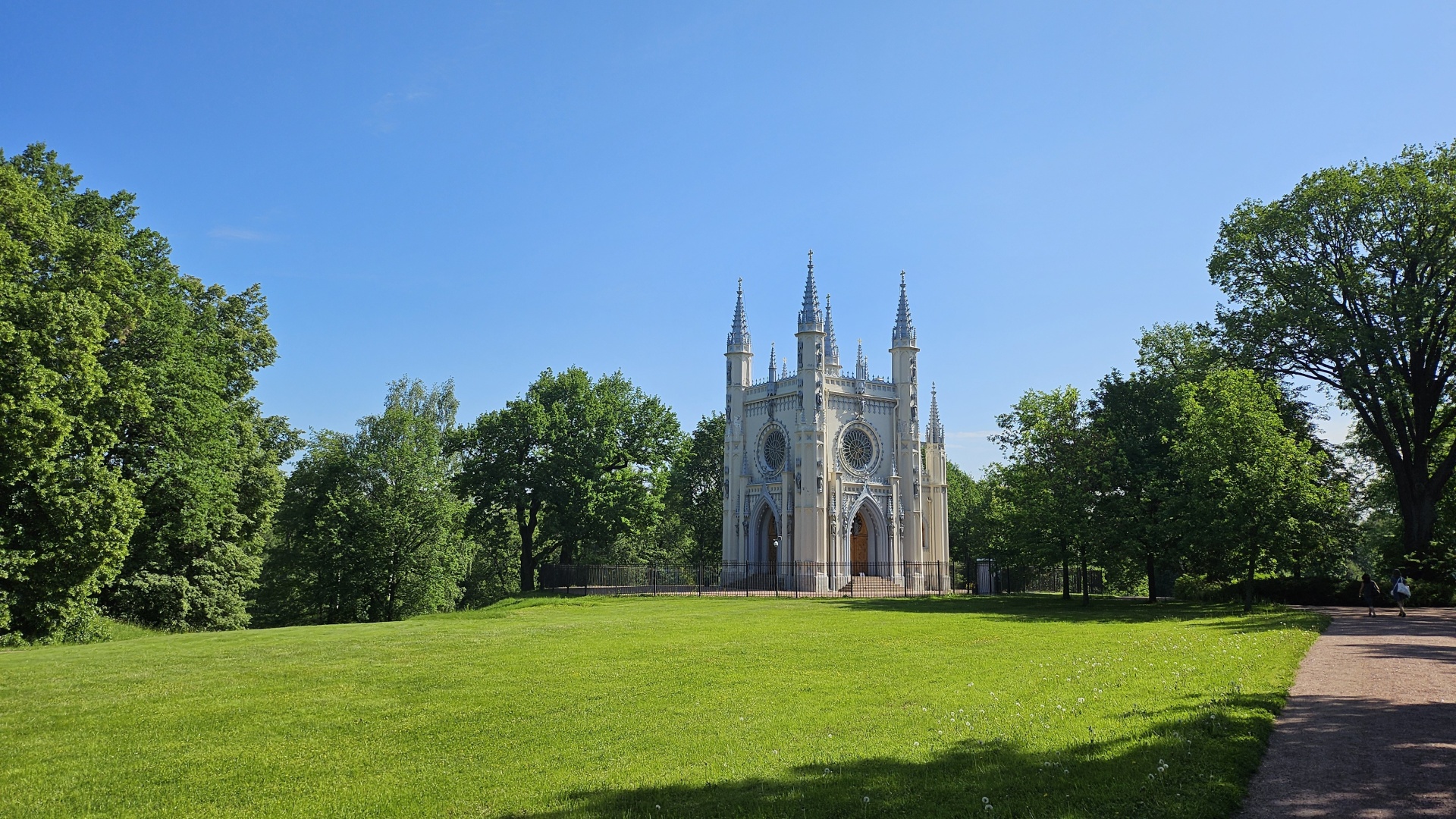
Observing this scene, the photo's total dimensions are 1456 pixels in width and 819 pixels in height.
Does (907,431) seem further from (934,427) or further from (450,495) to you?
(450,495)

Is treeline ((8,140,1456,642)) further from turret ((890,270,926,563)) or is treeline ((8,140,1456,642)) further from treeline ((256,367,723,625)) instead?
turret ((890,270,926,563))

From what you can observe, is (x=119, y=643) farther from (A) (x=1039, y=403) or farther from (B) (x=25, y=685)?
(A) (x=1039, y=403)

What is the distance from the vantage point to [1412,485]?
32.7m

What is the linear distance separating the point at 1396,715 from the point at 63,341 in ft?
93.4

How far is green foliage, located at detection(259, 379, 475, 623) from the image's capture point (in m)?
45.4

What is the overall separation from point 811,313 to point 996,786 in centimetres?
4696

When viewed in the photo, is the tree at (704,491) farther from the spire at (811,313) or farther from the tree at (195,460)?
the tree at (195,460)

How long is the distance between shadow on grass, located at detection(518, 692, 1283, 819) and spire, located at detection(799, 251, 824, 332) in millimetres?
44908

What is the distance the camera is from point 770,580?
2041 inches

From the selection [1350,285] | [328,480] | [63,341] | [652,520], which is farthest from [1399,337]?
[328,480]

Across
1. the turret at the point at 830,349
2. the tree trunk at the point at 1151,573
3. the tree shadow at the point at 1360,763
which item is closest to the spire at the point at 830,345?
the turret at the point at 830,349

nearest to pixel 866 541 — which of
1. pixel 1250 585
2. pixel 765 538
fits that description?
pixel 765 538

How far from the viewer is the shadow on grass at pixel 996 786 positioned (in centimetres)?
673

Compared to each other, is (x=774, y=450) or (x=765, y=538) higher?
(x=774, y=450)
